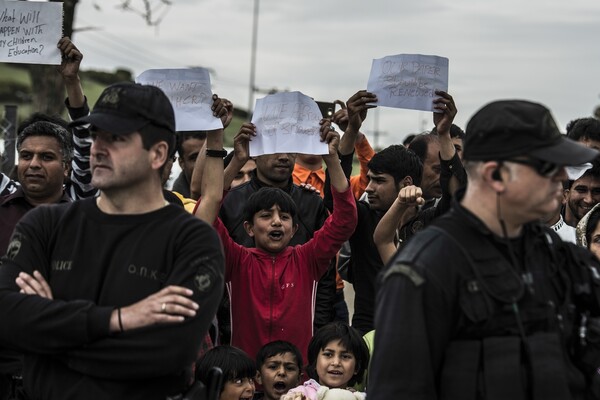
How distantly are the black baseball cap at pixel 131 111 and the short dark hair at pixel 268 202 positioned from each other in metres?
2.45

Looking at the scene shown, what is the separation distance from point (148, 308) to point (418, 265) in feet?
3.38

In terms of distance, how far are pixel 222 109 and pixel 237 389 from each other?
1628 millimetres

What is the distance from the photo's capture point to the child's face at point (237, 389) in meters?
6.39

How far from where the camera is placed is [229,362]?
6.33m

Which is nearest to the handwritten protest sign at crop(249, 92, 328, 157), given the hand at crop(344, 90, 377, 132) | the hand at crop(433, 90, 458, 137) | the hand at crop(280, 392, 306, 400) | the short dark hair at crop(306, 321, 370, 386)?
the hand at crop(344, 90, 377, 132)

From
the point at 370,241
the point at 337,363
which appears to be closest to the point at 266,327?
the point at 337,363

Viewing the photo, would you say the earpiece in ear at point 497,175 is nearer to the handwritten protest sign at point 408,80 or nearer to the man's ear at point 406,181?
the handwritten protest sign at point 408,80

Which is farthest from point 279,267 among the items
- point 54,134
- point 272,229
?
point 54,134

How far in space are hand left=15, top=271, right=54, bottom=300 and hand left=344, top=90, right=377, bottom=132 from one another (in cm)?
304

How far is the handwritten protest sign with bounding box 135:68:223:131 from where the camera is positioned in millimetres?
6227

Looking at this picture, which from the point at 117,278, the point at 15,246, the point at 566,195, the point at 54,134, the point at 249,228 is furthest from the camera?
the point at 566,195

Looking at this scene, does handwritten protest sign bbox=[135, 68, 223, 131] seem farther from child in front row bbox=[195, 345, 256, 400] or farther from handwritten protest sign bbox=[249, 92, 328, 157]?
child in front row bbox=[195, 345, 256, 400]

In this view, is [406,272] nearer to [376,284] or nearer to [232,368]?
[376,284]

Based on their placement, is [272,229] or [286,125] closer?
[272,229]
